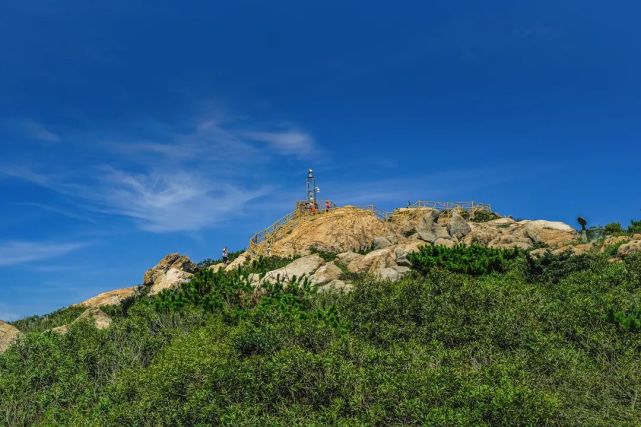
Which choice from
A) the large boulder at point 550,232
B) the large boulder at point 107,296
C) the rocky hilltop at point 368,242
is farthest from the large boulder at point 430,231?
the large boulder at point 107,296

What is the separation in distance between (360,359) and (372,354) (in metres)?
0.37

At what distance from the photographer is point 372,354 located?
14844 millimetres

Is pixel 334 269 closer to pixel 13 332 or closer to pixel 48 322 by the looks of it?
pixel 13 332

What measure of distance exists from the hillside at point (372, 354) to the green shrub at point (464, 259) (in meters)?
0.10

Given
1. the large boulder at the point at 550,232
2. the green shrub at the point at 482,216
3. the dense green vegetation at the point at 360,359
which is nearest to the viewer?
the dense green vegetation at the point at 360,359

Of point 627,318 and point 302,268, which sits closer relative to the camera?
point 627,318

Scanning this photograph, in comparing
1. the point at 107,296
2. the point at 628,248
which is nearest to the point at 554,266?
the point at 628,248

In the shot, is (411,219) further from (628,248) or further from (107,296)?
(107,296)

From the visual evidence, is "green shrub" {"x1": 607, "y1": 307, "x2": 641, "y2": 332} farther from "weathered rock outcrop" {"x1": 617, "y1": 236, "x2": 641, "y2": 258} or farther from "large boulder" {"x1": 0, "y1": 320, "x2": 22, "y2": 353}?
"large boulder" {"x1": 0, "y1": 320, "x2": 22, "y2": 353}

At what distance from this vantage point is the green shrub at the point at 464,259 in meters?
30.3

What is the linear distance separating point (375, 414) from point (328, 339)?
484 cm

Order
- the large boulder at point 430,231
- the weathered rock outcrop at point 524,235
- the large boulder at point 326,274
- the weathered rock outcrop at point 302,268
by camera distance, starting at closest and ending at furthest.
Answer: the large boulder at point 326,274 → the weathered rock outcrop at point 302,268 → the weathered rock outcrop at point 524,235 → the large boulder at point 430,231

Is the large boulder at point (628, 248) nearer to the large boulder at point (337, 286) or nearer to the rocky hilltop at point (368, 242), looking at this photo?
the rocky hilltop at point (368, 242)

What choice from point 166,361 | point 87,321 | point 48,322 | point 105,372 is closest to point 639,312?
point 166,361
